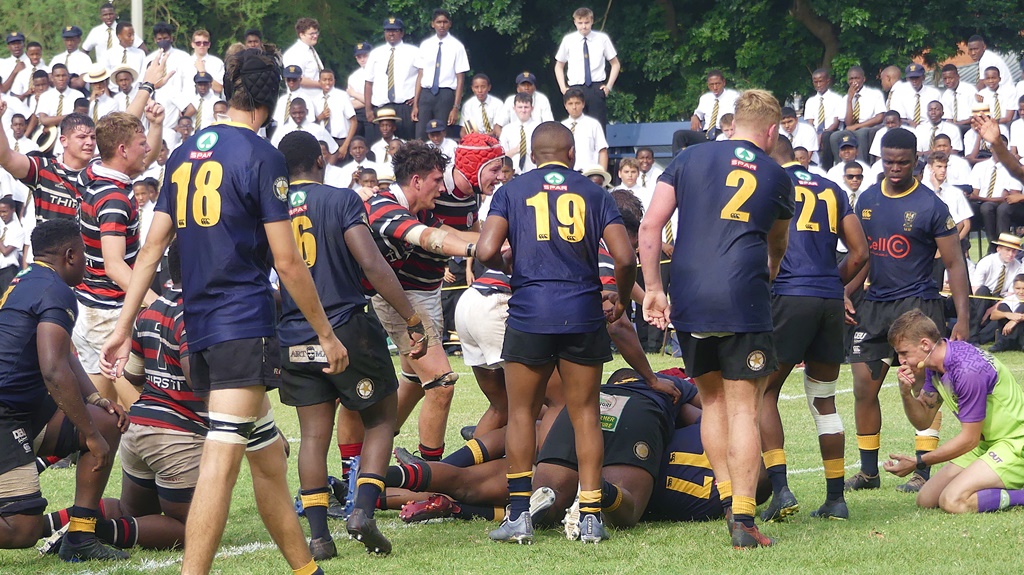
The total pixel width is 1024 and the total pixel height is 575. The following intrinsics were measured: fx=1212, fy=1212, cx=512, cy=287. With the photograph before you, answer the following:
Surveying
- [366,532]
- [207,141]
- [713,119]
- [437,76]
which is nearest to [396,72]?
[437,76]

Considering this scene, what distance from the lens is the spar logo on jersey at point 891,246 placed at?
8391mm

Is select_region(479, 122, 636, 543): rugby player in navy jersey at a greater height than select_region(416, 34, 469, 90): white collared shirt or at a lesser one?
lesser

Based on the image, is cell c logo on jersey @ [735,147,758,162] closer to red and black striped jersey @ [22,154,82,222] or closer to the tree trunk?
red and black striped jersey @ [22,154,82,222]

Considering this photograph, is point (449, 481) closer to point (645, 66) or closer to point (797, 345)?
point (797, 345)

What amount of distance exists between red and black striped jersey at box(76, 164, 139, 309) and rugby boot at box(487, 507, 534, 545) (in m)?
3.70

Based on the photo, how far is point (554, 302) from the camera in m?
6.70

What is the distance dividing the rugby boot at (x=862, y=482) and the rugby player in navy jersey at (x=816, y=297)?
75 centimetres

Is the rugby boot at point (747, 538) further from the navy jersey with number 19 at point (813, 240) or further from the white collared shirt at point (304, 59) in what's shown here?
the white collared shirt at point (304, 59)

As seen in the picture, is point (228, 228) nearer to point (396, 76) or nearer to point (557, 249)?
point (557, 249)

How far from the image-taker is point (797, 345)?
748 cm

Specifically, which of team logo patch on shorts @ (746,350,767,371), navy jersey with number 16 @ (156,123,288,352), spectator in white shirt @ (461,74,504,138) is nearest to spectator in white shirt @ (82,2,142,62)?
spectator in white shirt @ (461,74,504,138)

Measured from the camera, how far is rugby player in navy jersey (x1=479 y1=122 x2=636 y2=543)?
6668 mm

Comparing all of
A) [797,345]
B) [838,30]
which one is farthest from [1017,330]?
[838,30]

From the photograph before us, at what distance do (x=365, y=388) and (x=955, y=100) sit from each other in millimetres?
15324
